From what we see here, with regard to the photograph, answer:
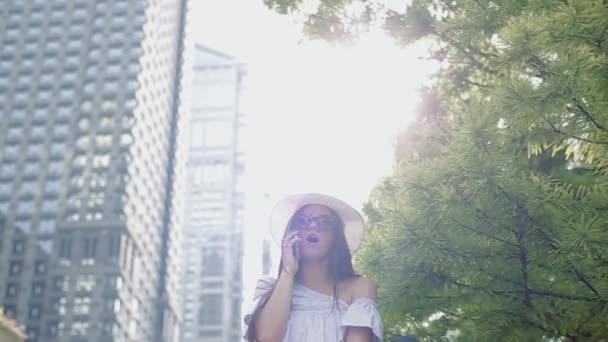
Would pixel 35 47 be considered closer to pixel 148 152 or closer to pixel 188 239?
pixel 148 152

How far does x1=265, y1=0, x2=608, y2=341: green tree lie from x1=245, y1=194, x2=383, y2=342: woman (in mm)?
1051

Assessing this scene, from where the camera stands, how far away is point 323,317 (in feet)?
9.28

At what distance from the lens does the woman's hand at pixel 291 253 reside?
2846 mm

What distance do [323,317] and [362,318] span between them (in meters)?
0.16

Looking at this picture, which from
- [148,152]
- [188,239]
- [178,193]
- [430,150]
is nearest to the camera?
[430,150]

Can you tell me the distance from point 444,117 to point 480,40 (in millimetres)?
2518

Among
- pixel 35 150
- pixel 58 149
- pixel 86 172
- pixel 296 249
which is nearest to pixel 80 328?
pixel 86 172

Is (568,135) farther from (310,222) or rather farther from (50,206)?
(50,206)

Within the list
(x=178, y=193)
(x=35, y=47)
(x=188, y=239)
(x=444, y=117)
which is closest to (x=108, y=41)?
(x=35, y=47)

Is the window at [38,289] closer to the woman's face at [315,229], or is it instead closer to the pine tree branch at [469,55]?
the pine tree branch at [469,55]

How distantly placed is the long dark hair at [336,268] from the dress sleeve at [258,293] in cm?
1

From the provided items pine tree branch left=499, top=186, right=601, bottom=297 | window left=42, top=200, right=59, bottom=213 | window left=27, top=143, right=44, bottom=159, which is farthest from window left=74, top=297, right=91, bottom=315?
pine tree branch left=499, top=186, right=601, bottom=297

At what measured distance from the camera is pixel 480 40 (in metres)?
6.50

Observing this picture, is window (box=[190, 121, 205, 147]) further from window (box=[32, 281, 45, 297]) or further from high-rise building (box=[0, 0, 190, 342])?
window (box=[32, 281, 45, 297])
